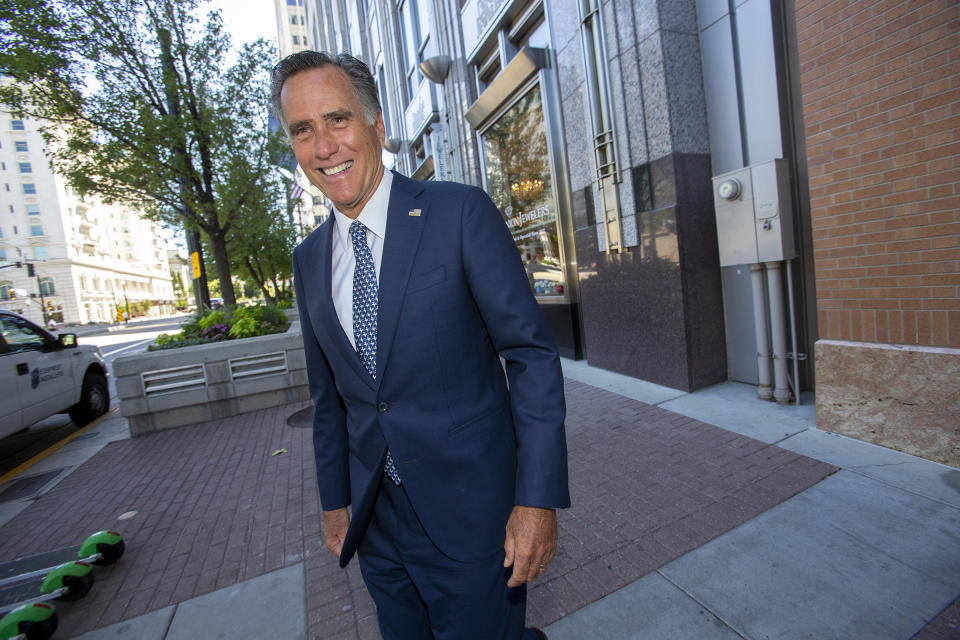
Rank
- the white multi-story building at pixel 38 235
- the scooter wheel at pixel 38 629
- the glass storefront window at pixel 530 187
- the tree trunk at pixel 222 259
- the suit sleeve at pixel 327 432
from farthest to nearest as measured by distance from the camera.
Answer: the white multi-story building at pixel 38 235 → the tree trunk at pixel 222 259 → the glass storefront window at pixel 530 187 → the scooter wheel at pixel 38 629 → the suit sleeve at pixel 327 432

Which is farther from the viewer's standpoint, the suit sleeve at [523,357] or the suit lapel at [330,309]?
the suit lapel at [330,309]

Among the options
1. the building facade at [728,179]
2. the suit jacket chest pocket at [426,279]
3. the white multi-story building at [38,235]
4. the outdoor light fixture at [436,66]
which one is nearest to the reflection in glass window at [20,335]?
the building facade at [728,179]

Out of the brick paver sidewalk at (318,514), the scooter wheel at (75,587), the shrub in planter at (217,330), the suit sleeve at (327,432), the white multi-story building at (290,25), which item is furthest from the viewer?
the white multi-story building at (290,25)

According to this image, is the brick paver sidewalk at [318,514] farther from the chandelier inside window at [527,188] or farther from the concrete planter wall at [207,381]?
the chandelier inside window at [527,188]

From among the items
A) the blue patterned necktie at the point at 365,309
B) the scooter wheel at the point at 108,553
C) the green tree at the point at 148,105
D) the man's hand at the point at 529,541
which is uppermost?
the green tree at the point at 148,105

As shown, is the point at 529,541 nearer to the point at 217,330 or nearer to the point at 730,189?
the point at 730,189

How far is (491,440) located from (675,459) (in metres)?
2.84

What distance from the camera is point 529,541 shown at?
122 centimetres

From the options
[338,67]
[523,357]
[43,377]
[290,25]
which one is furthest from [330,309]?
[290,25]

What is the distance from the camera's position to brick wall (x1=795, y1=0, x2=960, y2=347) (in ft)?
9.48

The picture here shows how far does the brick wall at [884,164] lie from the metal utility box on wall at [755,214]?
43 cm

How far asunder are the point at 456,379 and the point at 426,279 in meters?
0.29

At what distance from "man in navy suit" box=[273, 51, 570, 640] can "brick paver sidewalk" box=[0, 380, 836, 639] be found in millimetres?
1157

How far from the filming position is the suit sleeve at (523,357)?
1.19m
